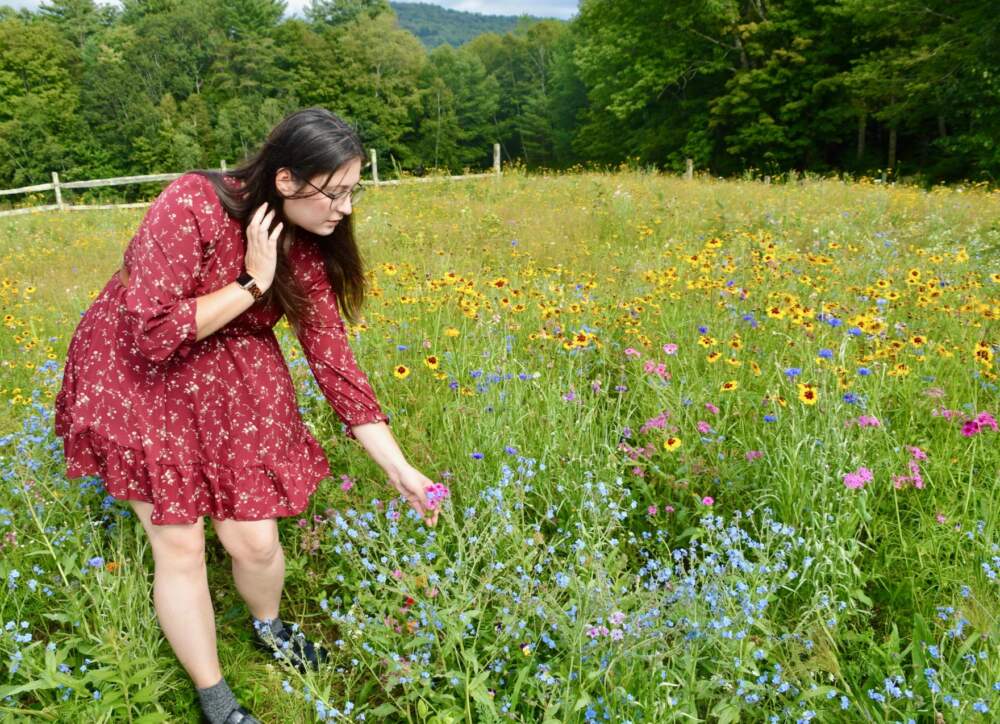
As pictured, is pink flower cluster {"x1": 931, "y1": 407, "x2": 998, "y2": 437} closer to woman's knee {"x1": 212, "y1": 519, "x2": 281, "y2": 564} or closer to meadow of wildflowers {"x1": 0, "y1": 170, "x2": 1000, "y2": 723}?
meadow of wildflowers {"x1": 0, "y1": 170, "x2": 1000, "y2": 723}

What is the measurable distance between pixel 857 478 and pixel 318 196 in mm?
1591

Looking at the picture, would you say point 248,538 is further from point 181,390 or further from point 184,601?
point 181,390

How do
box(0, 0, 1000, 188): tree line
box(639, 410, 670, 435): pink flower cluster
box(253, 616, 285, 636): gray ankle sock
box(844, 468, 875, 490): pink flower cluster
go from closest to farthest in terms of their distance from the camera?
box(844, 468, 875, 490): pink flower cluster < box(253, 616, 285, 636): gray ankle sock < box(639, 410, 670, 435): pink flower cluster < box(0, 0, 1000, 188): tree line

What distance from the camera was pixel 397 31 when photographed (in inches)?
1953

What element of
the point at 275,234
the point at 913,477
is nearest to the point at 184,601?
the point at 275,234

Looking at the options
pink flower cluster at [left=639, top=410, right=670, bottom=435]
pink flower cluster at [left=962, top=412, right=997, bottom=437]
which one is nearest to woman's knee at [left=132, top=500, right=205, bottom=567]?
pink flower cluster at [left=639, top=410, right=670, bottom=435]

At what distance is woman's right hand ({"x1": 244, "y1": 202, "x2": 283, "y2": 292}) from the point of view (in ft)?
5.65

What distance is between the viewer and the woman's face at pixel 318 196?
1.76 metres

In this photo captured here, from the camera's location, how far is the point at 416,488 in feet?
6.10

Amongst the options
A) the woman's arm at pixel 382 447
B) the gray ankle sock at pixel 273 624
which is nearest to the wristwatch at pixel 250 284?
the woman's arm at pixel 382 447

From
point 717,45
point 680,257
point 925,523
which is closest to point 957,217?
point 680,257

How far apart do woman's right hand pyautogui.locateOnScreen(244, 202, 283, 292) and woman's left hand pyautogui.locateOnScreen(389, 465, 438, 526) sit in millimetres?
626

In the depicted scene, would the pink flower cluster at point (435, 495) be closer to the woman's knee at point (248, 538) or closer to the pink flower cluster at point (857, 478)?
the woman's knee at point (248, 538)

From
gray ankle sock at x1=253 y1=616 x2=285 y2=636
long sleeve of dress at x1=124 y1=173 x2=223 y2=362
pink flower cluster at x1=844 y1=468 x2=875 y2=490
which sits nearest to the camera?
long sleeve of dress at x1=124 y1=173 x2=223 y2=362
